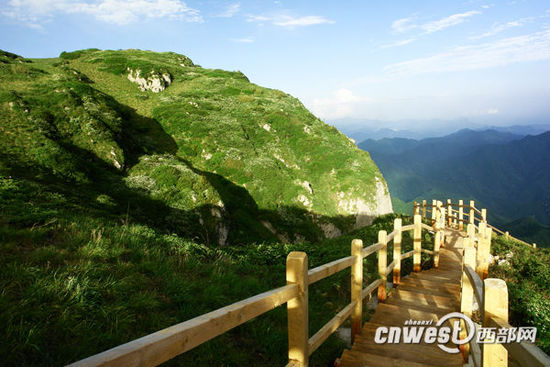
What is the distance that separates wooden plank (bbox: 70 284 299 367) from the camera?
1.37 metres

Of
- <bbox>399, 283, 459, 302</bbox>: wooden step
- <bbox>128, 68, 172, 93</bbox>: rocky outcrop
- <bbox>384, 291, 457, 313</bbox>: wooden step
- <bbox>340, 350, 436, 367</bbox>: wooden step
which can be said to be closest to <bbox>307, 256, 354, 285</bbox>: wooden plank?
<bbox>340, 350, 436, 367</bbox>: wooden step

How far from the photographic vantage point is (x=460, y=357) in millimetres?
4469

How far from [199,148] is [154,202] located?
11.0m

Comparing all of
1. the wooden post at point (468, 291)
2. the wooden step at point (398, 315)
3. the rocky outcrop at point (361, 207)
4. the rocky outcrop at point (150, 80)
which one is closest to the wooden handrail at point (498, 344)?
the wooden post at point (468, 291)

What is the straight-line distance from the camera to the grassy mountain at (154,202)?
375 centimetres

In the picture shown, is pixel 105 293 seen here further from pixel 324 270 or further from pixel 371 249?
pixel 371 249

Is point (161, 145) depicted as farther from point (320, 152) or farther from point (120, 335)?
point (120, 335)

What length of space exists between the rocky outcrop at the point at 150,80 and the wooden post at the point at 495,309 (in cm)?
3773

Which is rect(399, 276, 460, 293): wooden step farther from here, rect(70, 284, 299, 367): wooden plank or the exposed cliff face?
the exposed cliff face

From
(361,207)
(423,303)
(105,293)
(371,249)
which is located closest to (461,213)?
(361,207)

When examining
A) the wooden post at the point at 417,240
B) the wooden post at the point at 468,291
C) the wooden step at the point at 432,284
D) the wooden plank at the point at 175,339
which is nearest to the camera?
the wooden plank at the point at 175,339

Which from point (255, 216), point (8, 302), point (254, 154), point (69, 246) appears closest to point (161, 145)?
point (254, 154)

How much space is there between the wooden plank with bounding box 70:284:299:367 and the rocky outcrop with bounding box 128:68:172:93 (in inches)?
1459

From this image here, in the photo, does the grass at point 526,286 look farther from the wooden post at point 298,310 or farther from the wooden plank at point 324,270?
the wooden post at point 298,310
